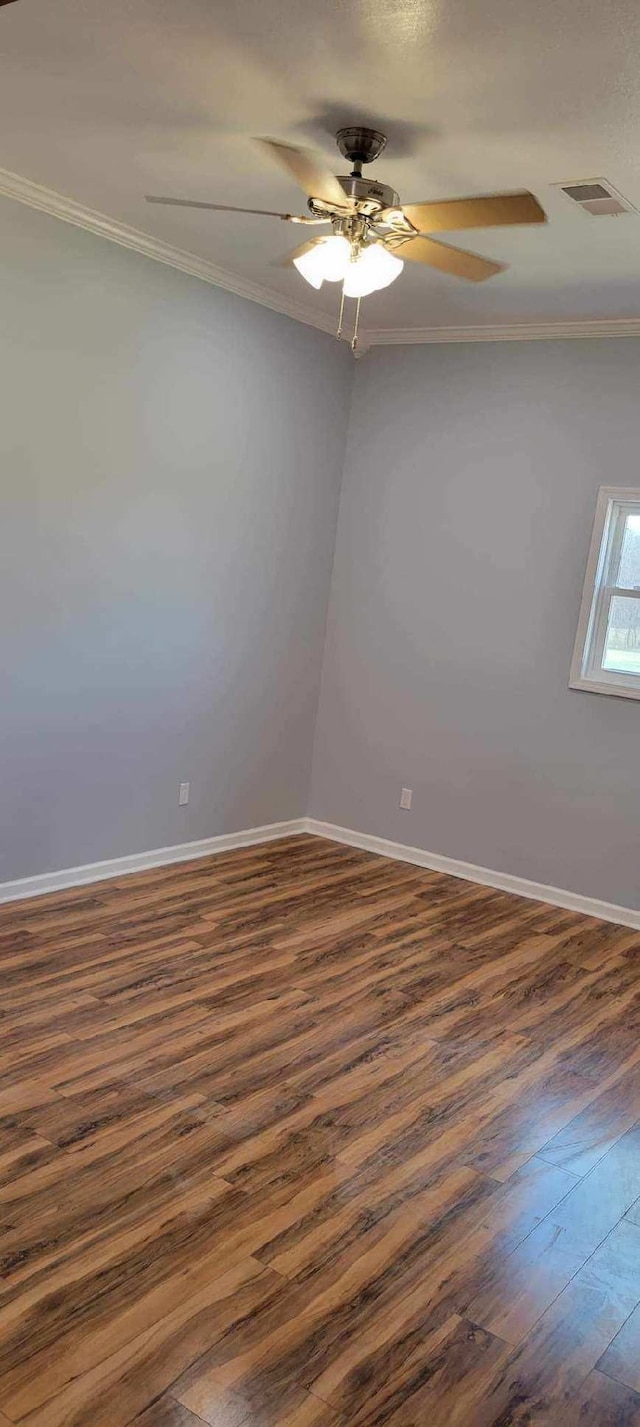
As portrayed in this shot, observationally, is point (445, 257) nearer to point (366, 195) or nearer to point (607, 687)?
point (366, 195)

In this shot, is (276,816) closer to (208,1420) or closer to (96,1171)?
(96,1171)

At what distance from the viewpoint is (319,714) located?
5918 millimetres

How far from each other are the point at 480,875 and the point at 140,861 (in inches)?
67.5

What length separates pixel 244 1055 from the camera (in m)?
3.22

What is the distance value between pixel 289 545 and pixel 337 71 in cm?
294

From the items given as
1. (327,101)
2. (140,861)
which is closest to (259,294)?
(327,101)

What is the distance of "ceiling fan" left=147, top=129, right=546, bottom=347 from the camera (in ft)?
8.50

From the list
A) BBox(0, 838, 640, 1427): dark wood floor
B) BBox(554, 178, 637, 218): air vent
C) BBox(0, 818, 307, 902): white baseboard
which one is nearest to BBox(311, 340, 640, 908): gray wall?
BBox(0, 818, 307, 902): white baseboard

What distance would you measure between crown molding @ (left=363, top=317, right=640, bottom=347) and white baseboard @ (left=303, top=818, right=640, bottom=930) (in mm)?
2571

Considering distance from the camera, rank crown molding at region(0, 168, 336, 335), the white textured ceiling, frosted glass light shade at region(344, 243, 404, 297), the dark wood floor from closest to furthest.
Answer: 1. the dark wood floor
2. the white textured ceiling
3. frosted glass light shade at region(344, 243, 404, 297)
4. crown molding at region(0, 168, 336, 335)

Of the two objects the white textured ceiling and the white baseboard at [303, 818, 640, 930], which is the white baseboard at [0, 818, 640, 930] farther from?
the white textured ceiling

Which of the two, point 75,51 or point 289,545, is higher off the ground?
point 75,51

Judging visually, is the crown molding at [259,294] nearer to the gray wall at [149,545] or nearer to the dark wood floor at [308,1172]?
the gray wall at [149,545]

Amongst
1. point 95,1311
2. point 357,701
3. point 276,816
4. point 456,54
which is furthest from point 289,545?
point 95,1311
